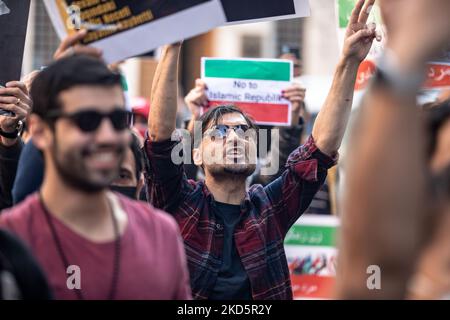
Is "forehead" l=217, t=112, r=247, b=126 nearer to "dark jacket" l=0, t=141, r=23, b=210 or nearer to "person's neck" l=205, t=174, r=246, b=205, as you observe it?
"person's neck" l=205, t=174, r=246, b=205

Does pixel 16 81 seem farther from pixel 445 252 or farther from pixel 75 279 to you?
pixel 445 252

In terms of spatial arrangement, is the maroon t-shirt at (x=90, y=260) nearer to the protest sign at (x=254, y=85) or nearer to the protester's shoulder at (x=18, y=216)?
the protester's shoulder at (x=18, y=216)

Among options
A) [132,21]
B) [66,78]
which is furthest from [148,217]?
[132,21]

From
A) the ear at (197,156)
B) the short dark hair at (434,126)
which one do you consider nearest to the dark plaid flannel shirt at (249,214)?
the ear at (197,156)

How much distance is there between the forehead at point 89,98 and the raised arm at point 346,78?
172 centimetres

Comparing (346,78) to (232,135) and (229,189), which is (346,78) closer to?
(232,135)

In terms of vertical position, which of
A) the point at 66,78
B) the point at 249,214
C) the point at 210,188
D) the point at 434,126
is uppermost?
the point at 66,78

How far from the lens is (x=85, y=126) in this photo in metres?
2.79

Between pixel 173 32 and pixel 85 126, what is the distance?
2.88 ft

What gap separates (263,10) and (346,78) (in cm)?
50

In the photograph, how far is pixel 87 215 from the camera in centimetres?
284

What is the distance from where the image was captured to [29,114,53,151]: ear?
2.89 metres

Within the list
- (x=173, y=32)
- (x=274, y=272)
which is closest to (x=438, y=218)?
(x=173, y=32)

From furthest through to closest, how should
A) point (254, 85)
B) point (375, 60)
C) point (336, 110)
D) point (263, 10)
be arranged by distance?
point (254, 85)
point (375, 60)
point (336, 110)
point (263, 10)
